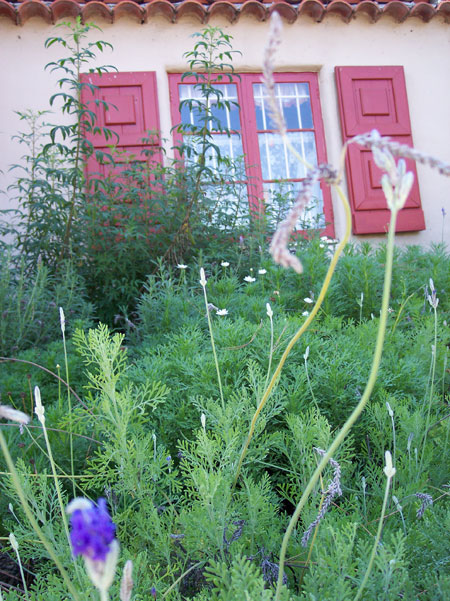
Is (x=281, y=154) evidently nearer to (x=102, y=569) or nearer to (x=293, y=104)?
(x=293, y=104)

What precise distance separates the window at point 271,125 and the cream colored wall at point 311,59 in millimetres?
131

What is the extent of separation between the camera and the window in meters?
7.43

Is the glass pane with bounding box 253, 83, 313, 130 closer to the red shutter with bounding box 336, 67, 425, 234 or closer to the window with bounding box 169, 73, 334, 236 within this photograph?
the window with bounding box 169, 73, 334, 236

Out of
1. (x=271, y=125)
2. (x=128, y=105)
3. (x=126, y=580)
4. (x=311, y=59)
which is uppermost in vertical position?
(x=311, y=59)

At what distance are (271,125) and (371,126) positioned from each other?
1258 millimetres

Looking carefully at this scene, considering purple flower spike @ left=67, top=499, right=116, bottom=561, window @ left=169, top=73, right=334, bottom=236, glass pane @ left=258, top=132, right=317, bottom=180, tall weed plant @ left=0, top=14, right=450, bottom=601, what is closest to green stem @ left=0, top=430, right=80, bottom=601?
tall weed plant @ left=0, top=14, right=450, bottom=601

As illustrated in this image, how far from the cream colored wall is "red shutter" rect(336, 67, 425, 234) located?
6.6 inches

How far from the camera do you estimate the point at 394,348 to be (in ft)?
9.05

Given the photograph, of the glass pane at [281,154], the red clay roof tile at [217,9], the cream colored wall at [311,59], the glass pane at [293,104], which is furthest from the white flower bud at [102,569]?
the glass pane at [293,104]

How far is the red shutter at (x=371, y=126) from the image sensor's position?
23.8 feet

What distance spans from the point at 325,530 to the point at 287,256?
94cm

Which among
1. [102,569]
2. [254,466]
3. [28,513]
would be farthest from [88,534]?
[254,466]

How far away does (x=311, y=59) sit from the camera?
24.9 feet

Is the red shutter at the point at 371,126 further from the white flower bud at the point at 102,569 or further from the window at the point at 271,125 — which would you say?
the white flower bud at the point at 102,569
